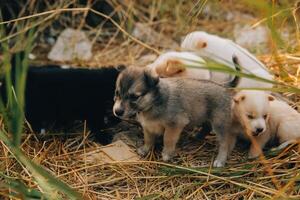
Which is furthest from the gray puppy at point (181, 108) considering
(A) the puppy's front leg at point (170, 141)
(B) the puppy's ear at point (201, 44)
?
(B) the puppy's ear at point (201, 44)

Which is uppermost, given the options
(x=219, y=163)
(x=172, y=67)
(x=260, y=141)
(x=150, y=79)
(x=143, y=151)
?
(x=150, y=79)

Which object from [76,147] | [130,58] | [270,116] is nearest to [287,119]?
[270,116]

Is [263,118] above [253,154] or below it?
above

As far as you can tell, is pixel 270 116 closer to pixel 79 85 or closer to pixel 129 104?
pixel 129 104

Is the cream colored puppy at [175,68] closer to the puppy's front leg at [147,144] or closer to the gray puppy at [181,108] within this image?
the gray puppy at [181,108]

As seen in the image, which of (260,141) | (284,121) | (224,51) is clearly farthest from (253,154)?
(224,51)

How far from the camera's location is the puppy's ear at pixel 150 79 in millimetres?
3697

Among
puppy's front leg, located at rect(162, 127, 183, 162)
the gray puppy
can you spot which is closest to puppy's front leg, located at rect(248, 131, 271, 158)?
the gray puppy

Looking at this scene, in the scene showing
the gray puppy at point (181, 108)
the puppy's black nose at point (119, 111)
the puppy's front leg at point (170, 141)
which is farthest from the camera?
the puppy's front leg at point (170, 141)

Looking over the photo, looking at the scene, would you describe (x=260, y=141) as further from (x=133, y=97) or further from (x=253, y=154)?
(x=133, y=97)

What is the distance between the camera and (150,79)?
3.71 m

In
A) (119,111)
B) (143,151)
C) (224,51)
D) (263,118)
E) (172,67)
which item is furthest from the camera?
(224,51)

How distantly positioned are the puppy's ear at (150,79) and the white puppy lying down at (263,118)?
624 mm

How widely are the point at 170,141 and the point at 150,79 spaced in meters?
0.52
